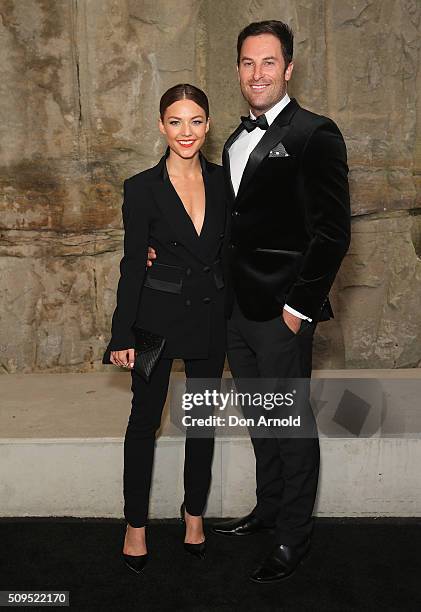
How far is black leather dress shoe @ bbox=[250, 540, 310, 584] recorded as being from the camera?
2.69 meters

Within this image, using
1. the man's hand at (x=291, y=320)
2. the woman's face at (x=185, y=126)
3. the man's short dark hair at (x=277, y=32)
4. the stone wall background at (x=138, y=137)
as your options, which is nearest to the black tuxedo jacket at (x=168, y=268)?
the woman's face at (x=185, y=126)

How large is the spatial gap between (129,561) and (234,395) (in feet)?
3.38

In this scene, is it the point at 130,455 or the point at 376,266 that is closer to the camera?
the point at 130,455

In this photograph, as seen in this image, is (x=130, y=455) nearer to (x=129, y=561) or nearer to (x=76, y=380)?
(x=129, y=561)

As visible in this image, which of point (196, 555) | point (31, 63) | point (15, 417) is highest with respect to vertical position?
point (31, 63)

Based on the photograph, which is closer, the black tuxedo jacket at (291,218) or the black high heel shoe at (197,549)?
the black tuxedo jacket at (291,218)

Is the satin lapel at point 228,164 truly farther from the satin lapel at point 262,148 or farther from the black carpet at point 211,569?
the black carpet at point 211,569

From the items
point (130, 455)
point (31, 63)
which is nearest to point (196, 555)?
point (130, 455)

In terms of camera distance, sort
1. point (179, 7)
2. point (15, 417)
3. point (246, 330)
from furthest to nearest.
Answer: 1. point (179, 7)
2. point (15, 417)
3. point (246, 330)

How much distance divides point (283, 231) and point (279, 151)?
25 cm

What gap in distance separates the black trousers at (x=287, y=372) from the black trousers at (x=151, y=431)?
0.08 m

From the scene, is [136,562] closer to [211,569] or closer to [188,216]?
[211,569]

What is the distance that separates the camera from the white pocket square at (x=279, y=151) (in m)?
2.50

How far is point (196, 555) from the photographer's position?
2.86 m
